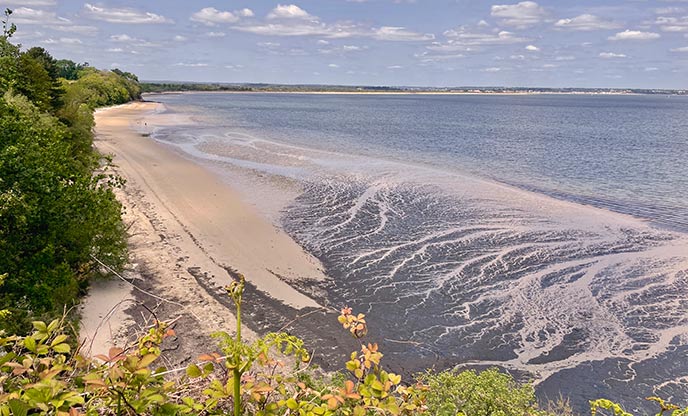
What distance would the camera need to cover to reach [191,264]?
16484 mm

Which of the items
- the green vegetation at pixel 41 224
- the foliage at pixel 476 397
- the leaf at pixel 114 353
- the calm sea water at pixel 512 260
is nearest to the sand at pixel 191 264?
the green vegetation at pixel 41 224

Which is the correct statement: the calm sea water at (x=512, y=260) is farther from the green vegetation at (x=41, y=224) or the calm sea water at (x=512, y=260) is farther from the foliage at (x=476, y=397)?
the green vegetation at (x=41, y=224)

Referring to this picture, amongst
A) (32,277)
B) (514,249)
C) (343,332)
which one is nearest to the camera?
(32,277)

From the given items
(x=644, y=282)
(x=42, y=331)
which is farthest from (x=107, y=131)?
(x=42, y=331)

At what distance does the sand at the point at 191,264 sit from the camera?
12.3 metres

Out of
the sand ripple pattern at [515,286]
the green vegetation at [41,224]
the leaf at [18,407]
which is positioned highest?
the leaf at [18,407]


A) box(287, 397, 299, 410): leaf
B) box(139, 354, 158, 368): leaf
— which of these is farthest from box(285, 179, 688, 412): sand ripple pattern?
box(139, 354, 158, 368): leaf

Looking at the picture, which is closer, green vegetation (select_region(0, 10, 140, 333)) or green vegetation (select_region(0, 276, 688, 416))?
green vegetation (select_region(0, 276, 688, 416))

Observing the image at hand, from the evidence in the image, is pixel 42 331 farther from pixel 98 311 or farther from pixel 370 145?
pixel 370 145

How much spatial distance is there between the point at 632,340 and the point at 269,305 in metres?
9.81

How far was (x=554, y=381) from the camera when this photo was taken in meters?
11.2

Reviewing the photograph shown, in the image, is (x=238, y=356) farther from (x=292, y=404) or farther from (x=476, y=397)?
(x=476, y=397)

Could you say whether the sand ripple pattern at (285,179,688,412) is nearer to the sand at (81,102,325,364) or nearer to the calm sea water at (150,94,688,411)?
the calm sea water at (150,94,688,411)

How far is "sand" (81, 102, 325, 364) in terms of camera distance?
12.3 m
